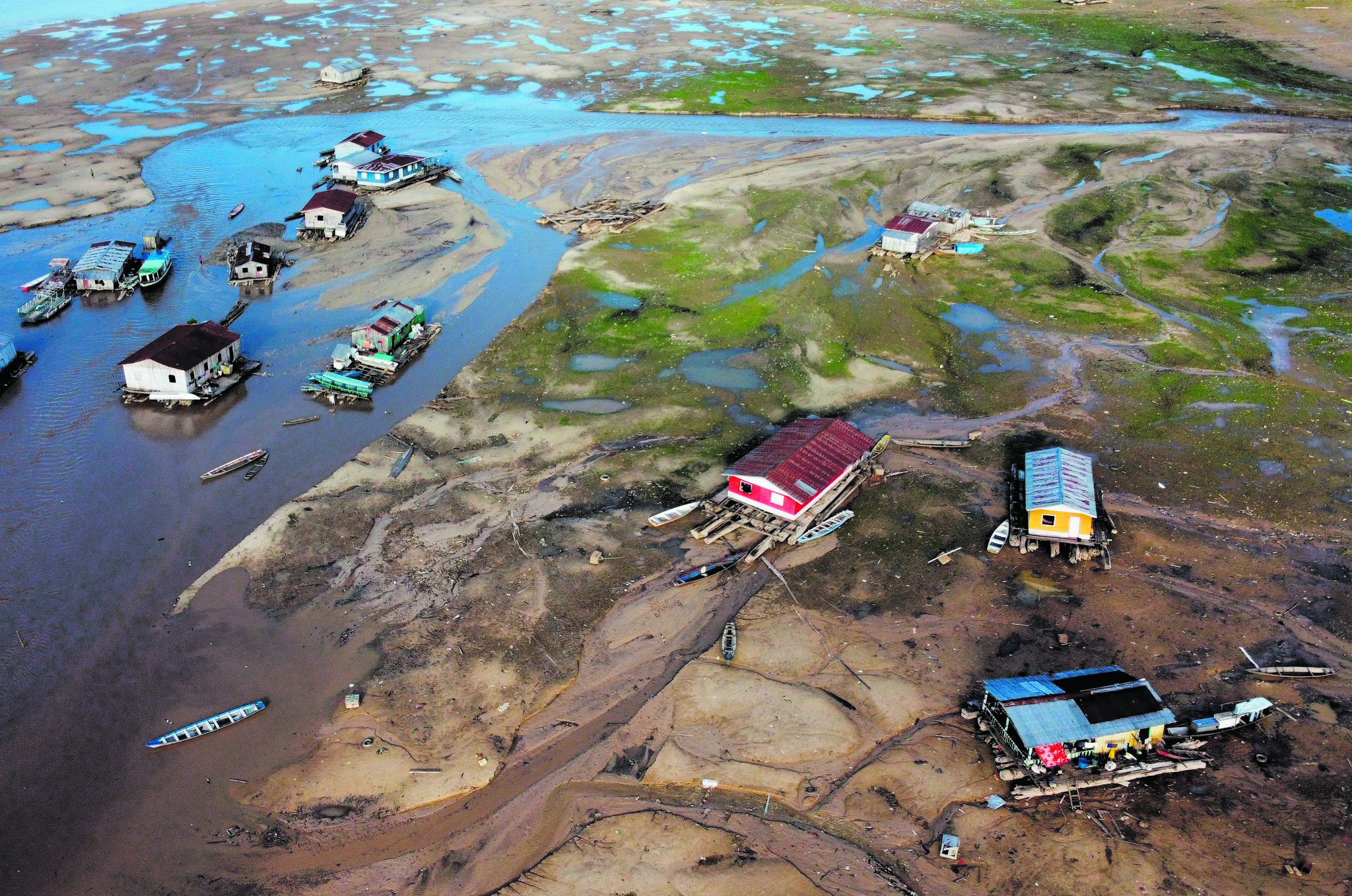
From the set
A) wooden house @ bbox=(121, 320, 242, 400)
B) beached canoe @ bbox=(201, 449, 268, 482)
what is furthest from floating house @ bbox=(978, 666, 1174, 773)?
wooden house @ bbox=(121, 320, 242, 400)

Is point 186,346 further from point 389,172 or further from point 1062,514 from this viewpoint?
point 1062,514

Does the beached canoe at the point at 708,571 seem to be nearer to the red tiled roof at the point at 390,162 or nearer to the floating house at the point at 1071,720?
the floating house at the point at 1071,720

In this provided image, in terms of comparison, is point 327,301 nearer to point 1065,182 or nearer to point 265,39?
point 1065,182

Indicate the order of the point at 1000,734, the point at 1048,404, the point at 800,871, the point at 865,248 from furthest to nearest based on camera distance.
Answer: the point at 865,248 → the point at 1048,404 → the point at 1000,734 → the point at 800,871

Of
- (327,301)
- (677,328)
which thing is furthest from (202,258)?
(677,328)

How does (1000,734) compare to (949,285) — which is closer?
(1000,734)

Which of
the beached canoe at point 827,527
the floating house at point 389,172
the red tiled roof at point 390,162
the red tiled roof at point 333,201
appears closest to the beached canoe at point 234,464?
the beached canoe at point 827,527

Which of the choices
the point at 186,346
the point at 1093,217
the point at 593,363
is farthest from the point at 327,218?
the point at 1093,217
